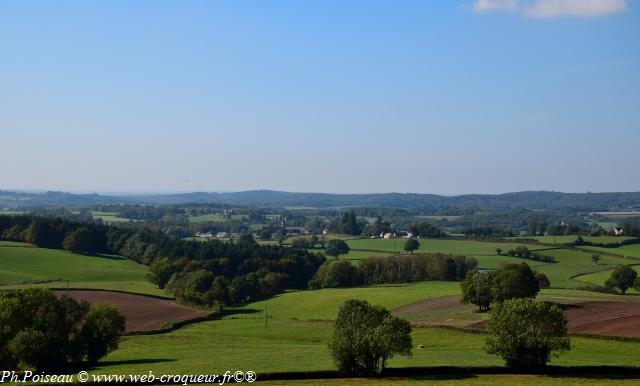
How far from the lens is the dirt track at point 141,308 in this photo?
84.9 m

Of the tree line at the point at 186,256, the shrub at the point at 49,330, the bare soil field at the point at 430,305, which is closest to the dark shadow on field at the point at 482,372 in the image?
the shrub at the point at 49,330

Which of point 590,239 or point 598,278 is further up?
point 590,239

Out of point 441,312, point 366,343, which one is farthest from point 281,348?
point 441,312

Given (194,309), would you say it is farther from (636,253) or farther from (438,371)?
(636,253)

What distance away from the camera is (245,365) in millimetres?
52344

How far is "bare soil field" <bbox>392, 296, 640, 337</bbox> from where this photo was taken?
68875mm

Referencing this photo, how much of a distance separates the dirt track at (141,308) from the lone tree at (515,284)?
39.1 m

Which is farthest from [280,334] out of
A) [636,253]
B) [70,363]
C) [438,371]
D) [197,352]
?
[636,253]

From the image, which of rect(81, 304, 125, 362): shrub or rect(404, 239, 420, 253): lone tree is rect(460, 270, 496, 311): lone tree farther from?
rect(404, 239, 420, 253): lone tree

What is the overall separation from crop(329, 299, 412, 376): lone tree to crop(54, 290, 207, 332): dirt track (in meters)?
36.6

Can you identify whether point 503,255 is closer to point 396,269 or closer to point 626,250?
point 626,250

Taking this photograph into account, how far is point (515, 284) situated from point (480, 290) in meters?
4.26

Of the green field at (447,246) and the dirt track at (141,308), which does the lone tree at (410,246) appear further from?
the dirt track at (141,308)

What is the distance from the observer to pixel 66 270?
125 meters
